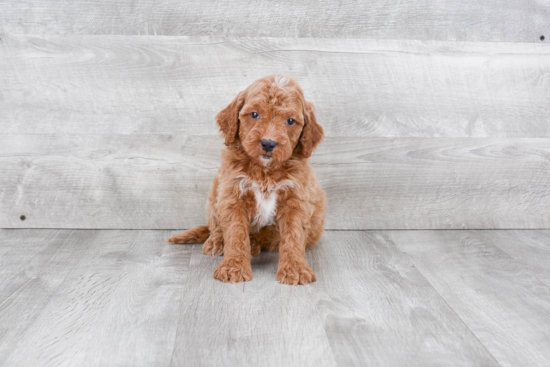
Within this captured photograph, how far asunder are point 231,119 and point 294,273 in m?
0.82

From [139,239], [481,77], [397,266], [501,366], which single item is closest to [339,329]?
[501,366]

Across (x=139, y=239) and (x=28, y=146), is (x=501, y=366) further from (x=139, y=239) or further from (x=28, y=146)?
(x=28, y=146)

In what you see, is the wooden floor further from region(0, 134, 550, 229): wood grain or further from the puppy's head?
the puppy's head

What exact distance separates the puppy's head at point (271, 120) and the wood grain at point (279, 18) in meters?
0.86

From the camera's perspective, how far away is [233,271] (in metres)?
2.36

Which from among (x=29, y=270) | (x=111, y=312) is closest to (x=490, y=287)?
(x=111, y=312)

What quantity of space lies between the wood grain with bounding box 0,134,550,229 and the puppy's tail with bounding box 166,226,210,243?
1.17ft

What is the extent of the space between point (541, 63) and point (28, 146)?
3.39 metres

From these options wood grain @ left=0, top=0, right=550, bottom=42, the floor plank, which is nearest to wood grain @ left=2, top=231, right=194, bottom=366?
the floor plank

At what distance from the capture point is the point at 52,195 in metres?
3.24

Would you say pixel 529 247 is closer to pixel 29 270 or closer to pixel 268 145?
pixel 268 145

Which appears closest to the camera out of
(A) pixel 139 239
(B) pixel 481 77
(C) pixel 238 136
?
(C) pixel 238 136

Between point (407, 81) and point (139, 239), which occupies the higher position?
point (407, 81)

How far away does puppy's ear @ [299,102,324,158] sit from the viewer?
2.50m
